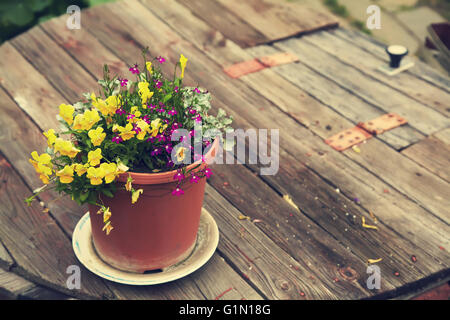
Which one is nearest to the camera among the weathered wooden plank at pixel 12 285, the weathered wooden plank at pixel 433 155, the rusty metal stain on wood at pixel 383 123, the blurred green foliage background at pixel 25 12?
the weathered wooden plank at pixel 12 285

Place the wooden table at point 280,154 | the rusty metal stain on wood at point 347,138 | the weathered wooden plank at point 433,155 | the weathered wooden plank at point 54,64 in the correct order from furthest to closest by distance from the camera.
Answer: the weathered wooden plank at point 54,64 < the rusty metal stain on wood at point 347,138 < the weathered wooden plank at point 433,155 < the wooden table at point 280,154

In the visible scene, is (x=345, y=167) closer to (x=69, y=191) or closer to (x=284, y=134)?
(x=284, y=134)

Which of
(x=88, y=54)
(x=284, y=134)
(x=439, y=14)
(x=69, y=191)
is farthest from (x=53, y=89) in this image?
(x=439, y=14)

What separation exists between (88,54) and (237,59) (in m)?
0.94

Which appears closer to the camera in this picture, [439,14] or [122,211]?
[122,211]

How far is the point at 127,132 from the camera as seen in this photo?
1.70 meters

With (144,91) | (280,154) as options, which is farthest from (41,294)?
(280,154)

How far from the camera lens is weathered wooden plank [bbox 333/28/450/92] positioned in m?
3.38

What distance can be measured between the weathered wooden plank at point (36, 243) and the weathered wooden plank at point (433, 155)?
1.67 m

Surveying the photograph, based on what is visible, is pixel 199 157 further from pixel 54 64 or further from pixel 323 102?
pixel 54 64

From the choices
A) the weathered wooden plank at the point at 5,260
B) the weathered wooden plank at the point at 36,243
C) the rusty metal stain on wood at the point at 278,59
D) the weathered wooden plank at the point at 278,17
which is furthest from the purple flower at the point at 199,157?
the weathered wooden plank at the point at 278,17

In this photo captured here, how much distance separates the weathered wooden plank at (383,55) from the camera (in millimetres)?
3382

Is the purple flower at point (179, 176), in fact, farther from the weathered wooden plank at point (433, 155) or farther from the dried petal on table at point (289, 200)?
the weathered wooden plank at point (433, 155)

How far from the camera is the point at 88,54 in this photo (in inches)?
136
